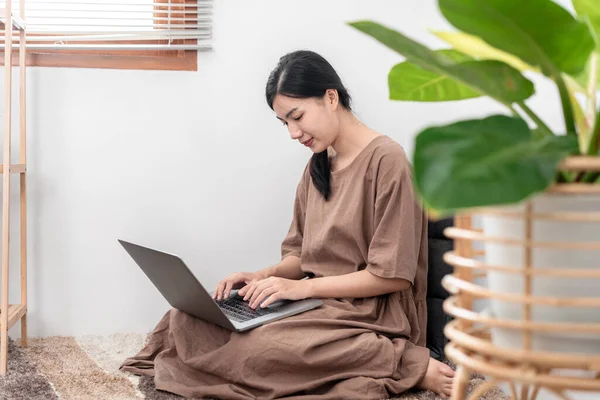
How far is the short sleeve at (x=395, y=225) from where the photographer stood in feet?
5.59

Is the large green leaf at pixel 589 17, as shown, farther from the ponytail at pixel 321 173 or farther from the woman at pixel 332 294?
the ponytail at pixel 321 173

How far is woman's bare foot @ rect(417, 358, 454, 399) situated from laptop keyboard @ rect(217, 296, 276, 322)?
14.7 inches

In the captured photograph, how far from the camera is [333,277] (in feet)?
5.77

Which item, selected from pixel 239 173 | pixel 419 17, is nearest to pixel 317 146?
pixel 239 173

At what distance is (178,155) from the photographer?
7.47ft

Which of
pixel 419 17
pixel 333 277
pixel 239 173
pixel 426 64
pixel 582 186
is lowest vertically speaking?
pixel 333 277

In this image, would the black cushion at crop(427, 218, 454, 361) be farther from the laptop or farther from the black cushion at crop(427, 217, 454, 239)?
the laptop

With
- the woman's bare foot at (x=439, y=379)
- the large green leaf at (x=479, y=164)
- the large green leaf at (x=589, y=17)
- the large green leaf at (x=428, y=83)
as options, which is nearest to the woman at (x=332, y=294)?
the woman's bare foot at (x=439, y=379)

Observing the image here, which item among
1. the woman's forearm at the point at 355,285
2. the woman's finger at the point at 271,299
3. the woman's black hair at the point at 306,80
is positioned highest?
the woman's black hair at the point at 306,80

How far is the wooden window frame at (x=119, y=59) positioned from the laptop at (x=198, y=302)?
0.69 metres

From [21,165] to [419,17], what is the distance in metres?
1.24

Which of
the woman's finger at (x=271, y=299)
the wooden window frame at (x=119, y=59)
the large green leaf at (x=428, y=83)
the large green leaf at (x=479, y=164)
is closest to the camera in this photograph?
the large green leaf at (x=479, y=164)

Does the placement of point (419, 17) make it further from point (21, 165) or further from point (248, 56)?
point (21, 165)

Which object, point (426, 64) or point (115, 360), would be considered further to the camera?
point (115, 360)
